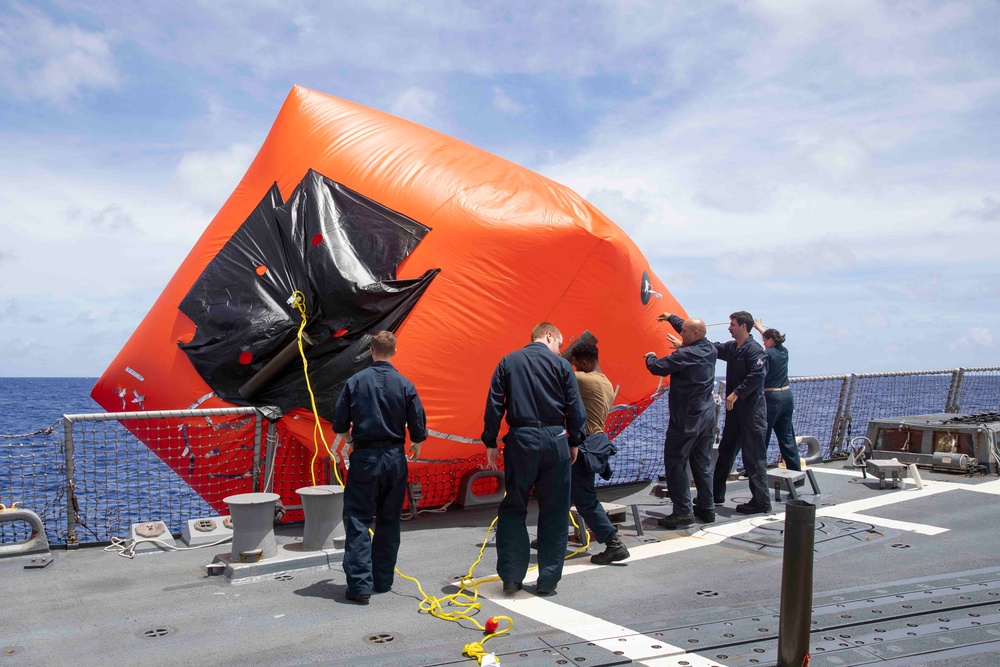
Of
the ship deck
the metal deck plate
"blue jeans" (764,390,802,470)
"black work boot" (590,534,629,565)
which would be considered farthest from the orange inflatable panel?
the metal deck plate

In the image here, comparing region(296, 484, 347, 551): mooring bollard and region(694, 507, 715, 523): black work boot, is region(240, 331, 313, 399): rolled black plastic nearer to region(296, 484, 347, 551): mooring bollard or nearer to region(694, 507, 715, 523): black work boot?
region(296, 484, 347, 551): mooring bollard

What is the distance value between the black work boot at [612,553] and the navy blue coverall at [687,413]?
1.20m

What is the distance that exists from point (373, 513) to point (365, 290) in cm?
220

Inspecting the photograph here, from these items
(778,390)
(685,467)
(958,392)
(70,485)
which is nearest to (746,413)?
(685,467)

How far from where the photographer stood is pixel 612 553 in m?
5.59

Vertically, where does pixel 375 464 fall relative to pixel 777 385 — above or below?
below

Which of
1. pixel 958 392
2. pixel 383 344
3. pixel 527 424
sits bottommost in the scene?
pixel 527 424

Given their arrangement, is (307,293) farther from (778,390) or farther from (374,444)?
(778,390)

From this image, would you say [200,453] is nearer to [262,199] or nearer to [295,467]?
[295,467]

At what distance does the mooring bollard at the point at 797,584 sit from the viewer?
3.42m

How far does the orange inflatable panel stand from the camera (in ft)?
21.7

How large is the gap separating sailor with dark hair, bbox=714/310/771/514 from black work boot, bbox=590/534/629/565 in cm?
206

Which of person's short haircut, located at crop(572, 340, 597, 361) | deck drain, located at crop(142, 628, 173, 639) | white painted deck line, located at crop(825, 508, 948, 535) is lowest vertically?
deck drain, located at crop(142, 628, 173, 639)

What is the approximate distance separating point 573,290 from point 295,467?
3.05m
